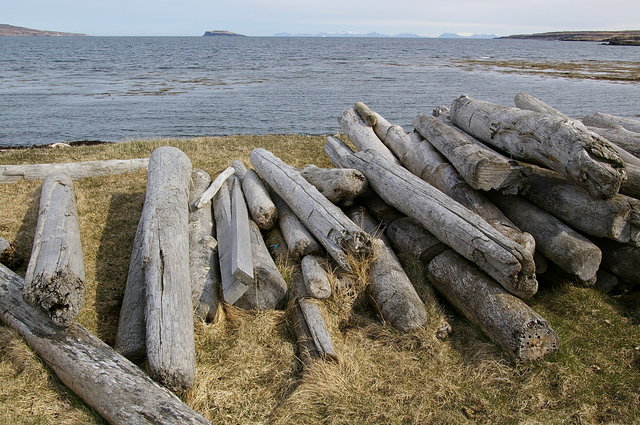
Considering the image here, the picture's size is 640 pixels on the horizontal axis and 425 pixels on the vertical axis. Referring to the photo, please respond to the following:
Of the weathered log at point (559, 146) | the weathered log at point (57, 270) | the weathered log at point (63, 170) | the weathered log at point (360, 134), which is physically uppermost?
the weathered log at point (559, 146)

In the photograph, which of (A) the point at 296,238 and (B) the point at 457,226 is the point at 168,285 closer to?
(A) the point at 296,238

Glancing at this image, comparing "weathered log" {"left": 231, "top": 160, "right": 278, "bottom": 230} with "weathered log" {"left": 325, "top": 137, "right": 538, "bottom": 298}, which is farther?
"weathered log" {"left": 231, "top": 160, "right": 278, "bottom": 230}

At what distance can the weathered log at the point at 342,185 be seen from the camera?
7264mm

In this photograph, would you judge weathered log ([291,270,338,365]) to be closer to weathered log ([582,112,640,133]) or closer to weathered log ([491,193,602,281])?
weathered log ([491,193,602,281])

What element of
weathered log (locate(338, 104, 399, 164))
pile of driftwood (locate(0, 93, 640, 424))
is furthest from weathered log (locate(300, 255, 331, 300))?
weathered log (locate(338, 104, 399, 164))

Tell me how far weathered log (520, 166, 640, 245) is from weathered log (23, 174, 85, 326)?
5584 millimetres

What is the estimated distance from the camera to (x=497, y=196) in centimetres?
724

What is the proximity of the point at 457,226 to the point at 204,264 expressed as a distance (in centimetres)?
312

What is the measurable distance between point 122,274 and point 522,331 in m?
4.99

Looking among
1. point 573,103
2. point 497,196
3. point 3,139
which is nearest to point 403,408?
point 497,196

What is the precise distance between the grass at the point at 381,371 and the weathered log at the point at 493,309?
0.14 metres

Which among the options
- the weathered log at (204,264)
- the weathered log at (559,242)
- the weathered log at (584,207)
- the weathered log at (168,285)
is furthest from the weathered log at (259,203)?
the weathered log at (584,207)

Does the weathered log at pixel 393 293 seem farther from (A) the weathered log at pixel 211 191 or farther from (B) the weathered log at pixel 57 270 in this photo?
(B) the weathered log at pixel 57 270

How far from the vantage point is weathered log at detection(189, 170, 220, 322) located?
5.69m
